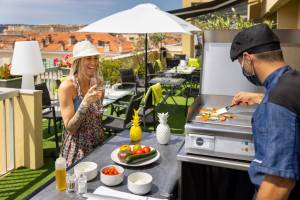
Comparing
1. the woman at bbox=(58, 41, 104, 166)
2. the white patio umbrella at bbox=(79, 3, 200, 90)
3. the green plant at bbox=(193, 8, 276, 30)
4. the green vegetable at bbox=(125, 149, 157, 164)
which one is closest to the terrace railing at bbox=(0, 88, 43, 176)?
the white patio umbrella at bbox=(79, 3, 200, 90)

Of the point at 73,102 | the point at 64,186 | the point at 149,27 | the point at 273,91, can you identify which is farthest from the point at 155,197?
the point at 149,27

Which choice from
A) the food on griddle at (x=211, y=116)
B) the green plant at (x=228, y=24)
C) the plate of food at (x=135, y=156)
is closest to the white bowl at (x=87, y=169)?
the plate of food at (x=135, y=156)

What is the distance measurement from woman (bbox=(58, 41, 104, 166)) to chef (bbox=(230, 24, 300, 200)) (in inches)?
56.6

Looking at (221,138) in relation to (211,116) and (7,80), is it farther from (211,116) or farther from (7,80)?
(7,80)

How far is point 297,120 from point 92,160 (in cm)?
143

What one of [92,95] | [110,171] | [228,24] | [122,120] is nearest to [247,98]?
[110,171]

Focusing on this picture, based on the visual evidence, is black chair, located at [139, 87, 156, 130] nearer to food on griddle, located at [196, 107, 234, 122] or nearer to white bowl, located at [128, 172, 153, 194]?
food on griddle, located at [196, 107, 234, 122]

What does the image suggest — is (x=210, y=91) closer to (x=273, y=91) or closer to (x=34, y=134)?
(x=273, y=91)

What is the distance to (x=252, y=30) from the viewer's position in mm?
1327

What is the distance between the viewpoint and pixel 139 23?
442 centimetres

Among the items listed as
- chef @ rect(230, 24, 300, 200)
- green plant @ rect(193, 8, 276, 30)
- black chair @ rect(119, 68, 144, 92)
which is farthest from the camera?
green plant @ rect(193, 8, 276, 30)

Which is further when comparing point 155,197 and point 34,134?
point 34,134

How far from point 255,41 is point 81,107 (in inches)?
61.3

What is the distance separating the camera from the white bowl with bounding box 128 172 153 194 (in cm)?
171
